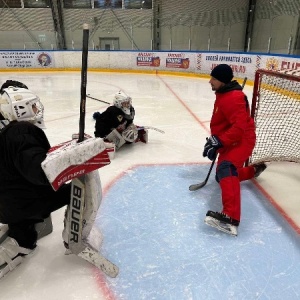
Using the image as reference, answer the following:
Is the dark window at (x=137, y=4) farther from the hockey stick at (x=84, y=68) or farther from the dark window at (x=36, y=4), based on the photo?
the hockey stick at (x=84, y=68)

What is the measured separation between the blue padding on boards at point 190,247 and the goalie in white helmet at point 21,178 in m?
0.43

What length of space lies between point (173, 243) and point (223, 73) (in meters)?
1.08

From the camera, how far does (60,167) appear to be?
105 cm

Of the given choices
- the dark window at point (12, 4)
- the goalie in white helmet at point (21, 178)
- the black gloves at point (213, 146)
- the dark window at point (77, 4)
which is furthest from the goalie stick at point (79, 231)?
the dark window at point (12, 4)

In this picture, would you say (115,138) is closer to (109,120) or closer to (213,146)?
(109,120)

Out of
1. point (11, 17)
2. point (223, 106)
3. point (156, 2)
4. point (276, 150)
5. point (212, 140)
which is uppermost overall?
point (156, 2)

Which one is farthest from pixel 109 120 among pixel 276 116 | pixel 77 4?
pixel 77 4

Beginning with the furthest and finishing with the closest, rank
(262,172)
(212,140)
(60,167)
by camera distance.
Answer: (262,172)
(212,140)
(60,167)

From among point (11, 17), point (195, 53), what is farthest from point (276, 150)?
point (11, 17)

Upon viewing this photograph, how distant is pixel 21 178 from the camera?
1311 mm

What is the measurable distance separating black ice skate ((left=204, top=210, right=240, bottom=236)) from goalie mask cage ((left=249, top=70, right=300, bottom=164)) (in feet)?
2.95

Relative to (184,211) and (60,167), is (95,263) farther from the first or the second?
(184,211)

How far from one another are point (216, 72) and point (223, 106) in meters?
0.22

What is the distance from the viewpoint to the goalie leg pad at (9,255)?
4.67 ft
